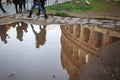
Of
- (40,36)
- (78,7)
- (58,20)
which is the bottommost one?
(40,36)

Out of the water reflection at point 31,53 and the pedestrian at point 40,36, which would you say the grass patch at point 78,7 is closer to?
the pedestrian at point 40,36

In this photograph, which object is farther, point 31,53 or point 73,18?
point 73,18

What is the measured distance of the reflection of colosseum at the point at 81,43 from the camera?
9.74 meters

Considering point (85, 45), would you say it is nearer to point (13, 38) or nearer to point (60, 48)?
point (60, 48)

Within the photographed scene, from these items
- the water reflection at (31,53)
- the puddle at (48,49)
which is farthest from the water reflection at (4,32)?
the water reflection at (31,53)

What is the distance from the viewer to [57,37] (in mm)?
13117

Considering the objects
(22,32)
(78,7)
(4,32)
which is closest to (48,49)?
(22,32)

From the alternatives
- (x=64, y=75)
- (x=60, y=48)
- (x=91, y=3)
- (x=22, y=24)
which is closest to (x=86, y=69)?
(x=64, y=75)

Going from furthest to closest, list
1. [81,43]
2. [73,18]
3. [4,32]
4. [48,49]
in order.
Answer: [73,18]
[4,32]
[81,43]
[48,49]

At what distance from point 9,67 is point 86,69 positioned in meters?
3.08

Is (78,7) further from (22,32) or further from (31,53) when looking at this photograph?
(31,53)

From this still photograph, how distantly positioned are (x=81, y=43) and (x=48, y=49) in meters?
2.07

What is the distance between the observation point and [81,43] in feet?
40.9

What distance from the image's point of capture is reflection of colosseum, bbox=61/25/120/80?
9.74 meters
